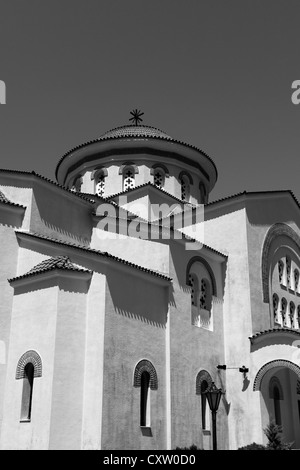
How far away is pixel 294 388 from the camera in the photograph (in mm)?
19656

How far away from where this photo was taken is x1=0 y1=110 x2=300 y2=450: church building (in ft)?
45.7

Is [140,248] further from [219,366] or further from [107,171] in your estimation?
[107,171]

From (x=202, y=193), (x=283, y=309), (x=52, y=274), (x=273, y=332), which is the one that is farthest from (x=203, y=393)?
(x=202, y=193)

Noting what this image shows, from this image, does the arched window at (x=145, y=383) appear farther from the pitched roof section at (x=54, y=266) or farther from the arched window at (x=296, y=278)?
the arched window at (x=296, y=278)

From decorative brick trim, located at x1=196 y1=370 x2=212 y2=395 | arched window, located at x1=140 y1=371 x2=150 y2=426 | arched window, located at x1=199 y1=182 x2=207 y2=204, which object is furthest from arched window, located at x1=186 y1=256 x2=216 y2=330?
arched window, located at x1=199 y1=182 x2=207 y2=204

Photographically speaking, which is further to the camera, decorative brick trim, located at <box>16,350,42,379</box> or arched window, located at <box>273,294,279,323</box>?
arched window, located at <box>273,294,279,323</box>

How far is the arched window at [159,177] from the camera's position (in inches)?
958

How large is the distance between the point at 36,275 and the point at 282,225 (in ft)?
34.8

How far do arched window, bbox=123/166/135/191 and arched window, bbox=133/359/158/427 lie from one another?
10011 millimetres

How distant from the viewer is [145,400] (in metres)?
15.5

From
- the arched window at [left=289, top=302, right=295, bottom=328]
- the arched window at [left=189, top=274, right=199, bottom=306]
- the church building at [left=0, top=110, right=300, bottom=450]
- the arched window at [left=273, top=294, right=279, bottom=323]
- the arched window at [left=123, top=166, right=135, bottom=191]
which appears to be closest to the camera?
the church building at [left=0, top=110, right=300, bottom=450]

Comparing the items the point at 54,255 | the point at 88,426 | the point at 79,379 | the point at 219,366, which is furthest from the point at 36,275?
the point at 219,366

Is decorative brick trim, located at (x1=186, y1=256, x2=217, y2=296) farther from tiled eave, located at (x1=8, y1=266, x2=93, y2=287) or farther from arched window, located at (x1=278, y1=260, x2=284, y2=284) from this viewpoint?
tiled eave, located at (x1=8, y1=266, x2=93, y2=287)
